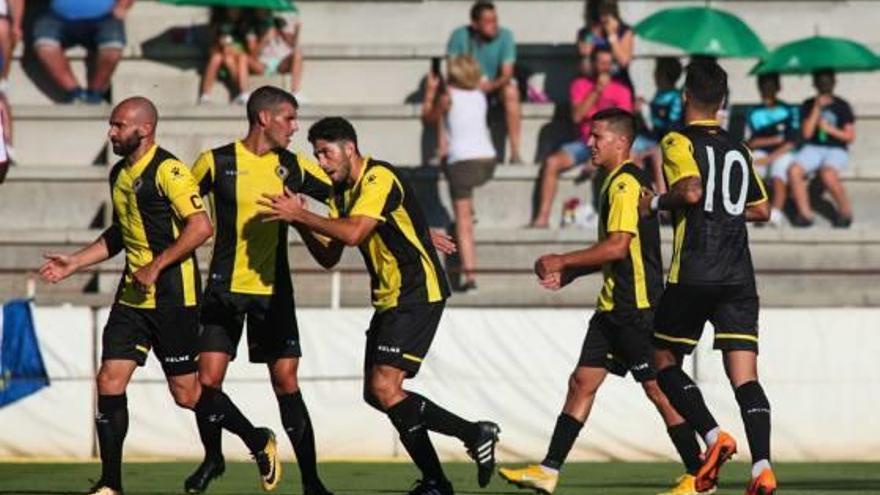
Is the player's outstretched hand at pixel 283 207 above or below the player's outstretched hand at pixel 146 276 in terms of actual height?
above

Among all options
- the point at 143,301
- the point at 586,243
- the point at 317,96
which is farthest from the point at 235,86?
the point at 143,301

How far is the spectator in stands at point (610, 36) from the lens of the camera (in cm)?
2028

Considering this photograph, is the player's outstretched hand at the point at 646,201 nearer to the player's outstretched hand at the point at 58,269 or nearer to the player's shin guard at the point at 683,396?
the player's shin guard at the point at 683,396

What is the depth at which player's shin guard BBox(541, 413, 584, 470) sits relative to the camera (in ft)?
42.2

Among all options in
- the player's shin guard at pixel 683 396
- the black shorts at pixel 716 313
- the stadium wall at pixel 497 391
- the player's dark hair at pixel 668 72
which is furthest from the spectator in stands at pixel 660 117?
the black shorts at pixel 716 313

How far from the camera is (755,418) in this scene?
11492mm

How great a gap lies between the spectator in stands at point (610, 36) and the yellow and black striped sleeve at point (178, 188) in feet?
28.3

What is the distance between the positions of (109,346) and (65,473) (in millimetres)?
3241

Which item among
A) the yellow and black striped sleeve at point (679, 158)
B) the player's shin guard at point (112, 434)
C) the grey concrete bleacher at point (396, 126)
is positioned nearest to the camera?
the yellow and black striped sleeve at point (679, 158)

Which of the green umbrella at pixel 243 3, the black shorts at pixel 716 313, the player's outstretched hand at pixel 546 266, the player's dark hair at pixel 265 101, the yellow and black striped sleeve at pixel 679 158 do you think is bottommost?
the black shorts at pixel 716 313

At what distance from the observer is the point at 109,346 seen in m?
12.2

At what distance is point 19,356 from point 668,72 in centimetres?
647

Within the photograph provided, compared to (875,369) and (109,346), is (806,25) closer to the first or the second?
(875,369)

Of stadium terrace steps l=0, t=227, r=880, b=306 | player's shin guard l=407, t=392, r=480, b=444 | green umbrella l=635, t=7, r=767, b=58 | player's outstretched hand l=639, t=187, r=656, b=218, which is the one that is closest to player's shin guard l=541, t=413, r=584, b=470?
player's shin guard l=407, t=392, r=480, b=444
